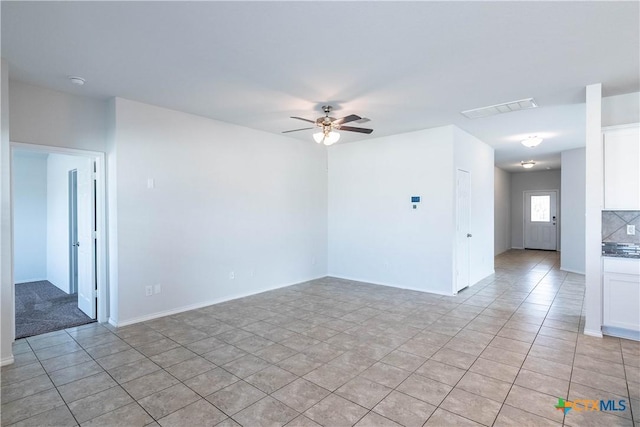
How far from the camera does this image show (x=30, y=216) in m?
6.79

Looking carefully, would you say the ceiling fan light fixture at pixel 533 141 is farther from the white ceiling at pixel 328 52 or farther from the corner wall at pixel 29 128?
the corner wall at pixel 29 128

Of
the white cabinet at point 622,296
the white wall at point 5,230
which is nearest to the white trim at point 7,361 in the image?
the white wall at point 5,230

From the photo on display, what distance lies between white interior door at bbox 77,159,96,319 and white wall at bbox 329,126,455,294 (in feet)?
14.0

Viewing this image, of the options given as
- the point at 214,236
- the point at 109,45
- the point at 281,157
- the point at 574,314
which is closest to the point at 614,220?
the point at 574,314

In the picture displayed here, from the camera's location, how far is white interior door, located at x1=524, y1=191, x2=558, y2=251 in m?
11.1

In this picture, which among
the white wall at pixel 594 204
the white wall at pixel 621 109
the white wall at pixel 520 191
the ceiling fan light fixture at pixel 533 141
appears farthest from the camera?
the white wall at pixel 520 191

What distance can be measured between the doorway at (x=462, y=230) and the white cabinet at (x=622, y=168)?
6.82ft

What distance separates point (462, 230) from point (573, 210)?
366 centimetres

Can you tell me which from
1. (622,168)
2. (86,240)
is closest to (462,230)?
(622,168)

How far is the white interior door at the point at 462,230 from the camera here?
5656 mm

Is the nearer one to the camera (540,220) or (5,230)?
(5,230)

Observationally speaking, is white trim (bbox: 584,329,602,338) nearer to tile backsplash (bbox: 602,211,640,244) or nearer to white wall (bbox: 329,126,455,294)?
tile backsplash (bbox: 602,211,640,244)

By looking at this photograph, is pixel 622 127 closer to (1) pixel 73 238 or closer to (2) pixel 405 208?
(2) pixel 405 208

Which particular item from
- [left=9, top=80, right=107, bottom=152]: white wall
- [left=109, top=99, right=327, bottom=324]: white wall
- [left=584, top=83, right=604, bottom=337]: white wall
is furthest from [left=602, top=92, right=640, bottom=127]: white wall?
[left=9, top=80, right=107, bottom=152]: white wall
